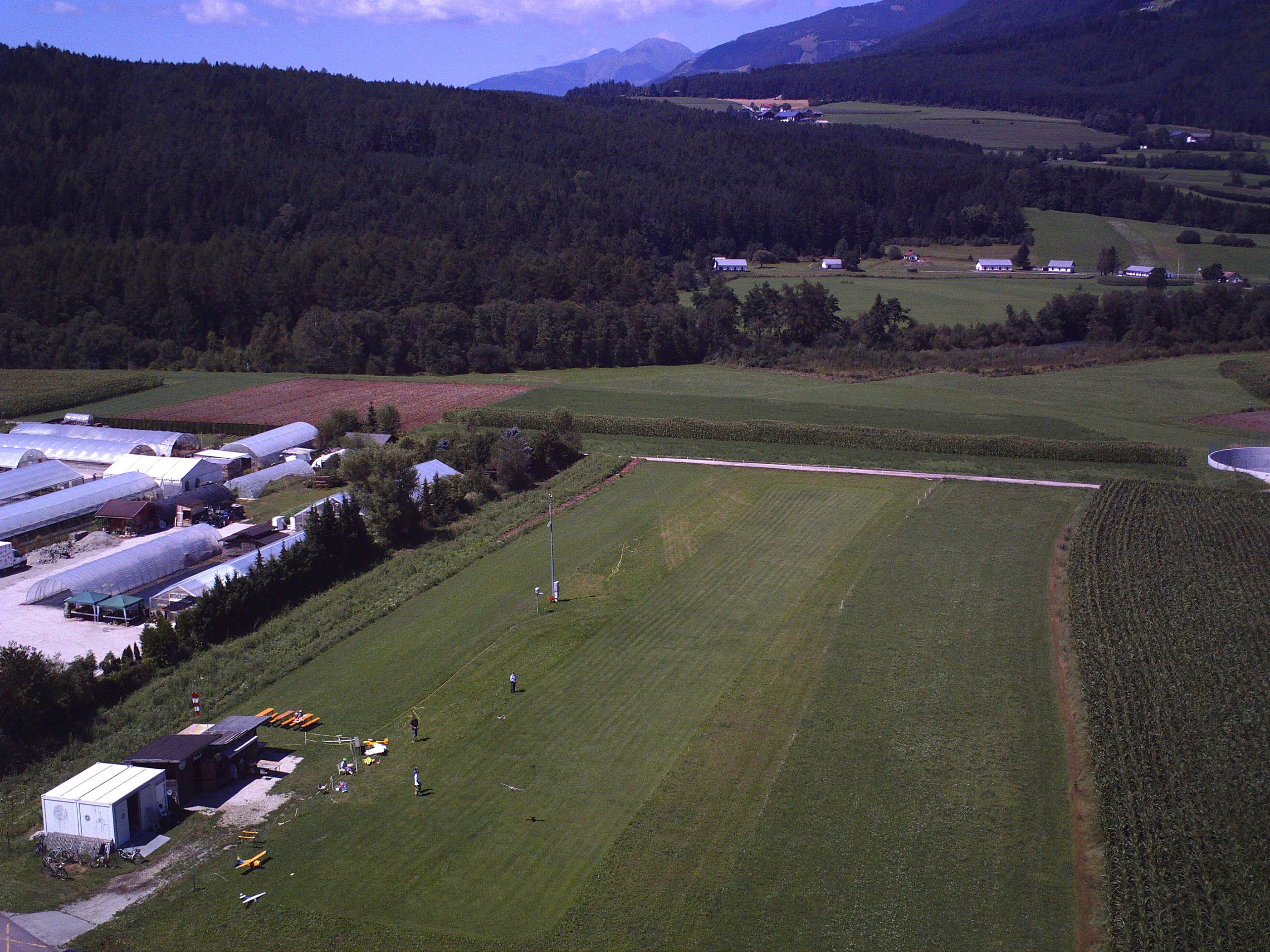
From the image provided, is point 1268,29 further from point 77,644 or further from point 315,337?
point 77,644

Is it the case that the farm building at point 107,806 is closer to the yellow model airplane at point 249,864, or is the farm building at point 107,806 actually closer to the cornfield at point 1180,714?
the yellow model airplane at point 249,864

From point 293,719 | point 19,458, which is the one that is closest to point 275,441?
point 19,458

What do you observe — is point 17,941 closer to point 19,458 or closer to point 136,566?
point 136,566

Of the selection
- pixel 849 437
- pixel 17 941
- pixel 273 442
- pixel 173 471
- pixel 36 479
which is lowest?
pixel 17 941

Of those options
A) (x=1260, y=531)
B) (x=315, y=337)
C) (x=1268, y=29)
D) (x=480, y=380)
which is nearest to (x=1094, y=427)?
(x=1260, y=531)

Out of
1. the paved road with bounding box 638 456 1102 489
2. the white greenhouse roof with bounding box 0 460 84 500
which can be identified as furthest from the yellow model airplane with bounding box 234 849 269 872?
the paved road with bounding box 638 456 1102 489
